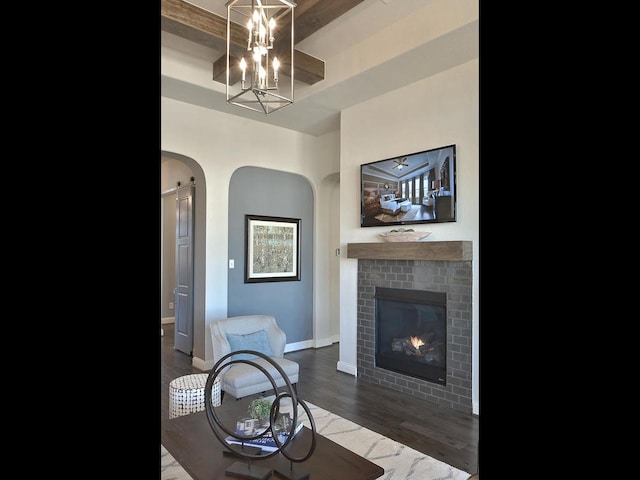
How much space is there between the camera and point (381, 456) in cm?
258

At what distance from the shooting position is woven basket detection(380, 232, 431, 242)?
12.0 feet

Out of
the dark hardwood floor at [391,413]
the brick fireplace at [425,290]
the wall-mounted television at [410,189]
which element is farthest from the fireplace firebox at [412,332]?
the wall-mounted television at [410,189]

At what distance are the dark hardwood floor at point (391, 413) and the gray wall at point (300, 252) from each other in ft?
2.72

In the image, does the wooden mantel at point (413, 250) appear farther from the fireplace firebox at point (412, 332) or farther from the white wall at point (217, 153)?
the white wall at point (217, 153)

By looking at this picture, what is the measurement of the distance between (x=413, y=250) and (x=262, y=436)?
7.46ft

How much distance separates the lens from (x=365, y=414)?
330 cm

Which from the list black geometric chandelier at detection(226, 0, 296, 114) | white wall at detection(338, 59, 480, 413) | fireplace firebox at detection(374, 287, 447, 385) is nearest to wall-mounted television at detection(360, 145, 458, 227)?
white wall at detection(338, 59, 480, 413)

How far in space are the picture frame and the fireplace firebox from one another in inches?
65.7

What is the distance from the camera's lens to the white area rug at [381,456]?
234 cm

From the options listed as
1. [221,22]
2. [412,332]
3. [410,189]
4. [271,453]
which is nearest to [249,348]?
[412,332]

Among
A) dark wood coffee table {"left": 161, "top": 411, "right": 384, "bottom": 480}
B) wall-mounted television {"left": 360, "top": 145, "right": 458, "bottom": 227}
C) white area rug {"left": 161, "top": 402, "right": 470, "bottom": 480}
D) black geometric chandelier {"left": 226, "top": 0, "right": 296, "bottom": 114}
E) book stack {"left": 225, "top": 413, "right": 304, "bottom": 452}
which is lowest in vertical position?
white area rug {"left": 161, "top": 402, "right": 470, "bottom": 480}

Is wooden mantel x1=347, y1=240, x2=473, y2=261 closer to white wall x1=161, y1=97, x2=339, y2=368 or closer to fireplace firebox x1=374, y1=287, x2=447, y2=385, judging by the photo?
fireplace firebox x1=374, y1=287, x2=447, y2=385
